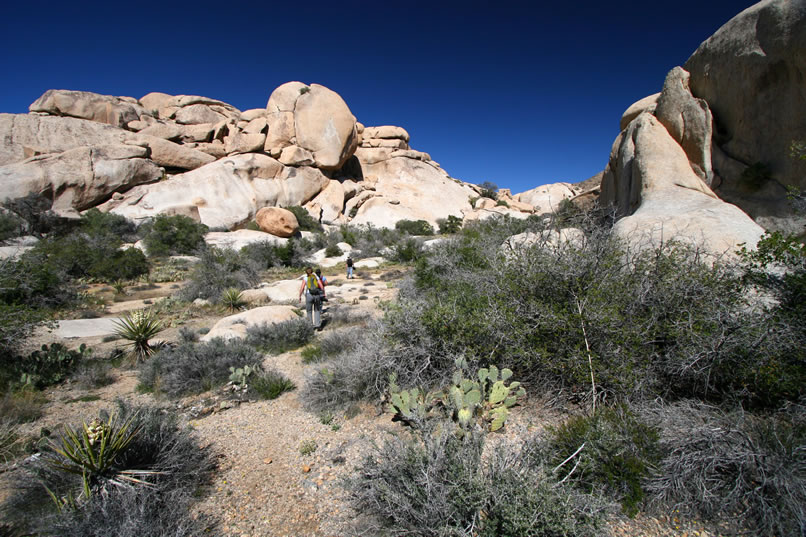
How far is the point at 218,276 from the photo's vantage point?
12125 millimetres

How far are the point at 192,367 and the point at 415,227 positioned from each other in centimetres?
2517

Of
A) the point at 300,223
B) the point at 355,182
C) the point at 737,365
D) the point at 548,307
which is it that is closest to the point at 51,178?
the point at 300,223

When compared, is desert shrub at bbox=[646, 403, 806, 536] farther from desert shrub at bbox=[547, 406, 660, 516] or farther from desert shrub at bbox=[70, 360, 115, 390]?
desert shrub at bbox=[70, 360, 115, 390]

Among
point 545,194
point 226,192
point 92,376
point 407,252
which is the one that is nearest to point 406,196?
point 226,192

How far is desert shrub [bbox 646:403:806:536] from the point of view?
75.9 inches

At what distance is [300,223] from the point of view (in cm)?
2627

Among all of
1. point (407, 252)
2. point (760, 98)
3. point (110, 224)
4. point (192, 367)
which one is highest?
point (760, 98)

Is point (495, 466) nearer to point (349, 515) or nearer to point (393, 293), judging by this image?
point (349, 515)

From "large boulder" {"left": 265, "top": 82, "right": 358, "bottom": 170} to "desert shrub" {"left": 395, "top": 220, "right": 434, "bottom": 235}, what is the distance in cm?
906

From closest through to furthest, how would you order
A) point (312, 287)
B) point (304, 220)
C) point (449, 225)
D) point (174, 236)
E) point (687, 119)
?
point (312, 287) < point (687, 119) < point (174, 236) < point (304, 220) < point (449, 225)

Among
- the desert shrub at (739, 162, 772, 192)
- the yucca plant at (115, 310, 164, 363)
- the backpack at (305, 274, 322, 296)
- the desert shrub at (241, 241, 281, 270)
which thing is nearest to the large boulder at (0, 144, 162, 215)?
the desert shrub at (241, 241, 281, 270)

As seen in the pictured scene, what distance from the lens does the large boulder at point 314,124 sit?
3077 centimetres

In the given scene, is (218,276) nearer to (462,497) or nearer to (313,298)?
(313,298)

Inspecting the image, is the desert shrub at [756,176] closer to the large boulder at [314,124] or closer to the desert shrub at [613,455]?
the desert shrub at [613,455]
